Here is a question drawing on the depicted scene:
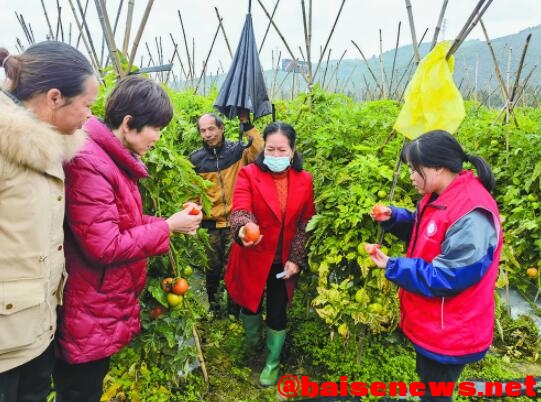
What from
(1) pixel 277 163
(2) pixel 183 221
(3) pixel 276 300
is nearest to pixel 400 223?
(1) pixel 277 163

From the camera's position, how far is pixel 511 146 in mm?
4336

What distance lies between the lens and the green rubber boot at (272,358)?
9.99 ft

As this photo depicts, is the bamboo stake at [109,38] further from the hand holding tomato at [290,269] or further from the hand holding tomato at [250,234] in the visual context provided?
the hand holding tomato at [290,269]

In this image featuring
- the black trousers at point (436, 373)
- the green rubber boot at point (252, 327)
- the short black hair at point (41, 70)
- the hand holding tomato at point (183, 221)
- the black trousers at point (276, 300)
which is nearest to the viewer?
the short black hair at point (41, 70)

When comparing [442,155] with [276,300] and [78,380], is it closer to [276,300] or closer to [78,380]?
[276,300]

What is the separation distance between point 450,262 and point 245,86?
258 centimetres

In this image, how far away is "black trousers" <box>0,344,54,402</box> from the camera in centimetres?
144

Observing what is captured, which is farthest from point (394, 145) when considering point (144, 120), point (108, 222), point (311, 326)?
point (108, 222)

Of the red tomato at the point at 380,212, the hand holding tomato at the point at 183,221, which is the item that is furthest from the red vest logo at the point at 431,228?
the hand holding tomato at the point at 183,221

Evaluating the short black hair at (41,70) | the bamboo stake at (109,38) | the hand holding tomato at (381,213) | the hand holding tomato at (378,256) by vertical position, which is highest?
the bamboo stake at (109,38)

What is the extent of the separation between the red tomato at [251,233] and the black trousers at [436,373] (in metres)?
→ 1.22

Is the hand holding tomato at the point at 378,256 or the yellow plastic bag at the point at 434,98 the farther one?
the yellow plastic bag at the point at 434,98

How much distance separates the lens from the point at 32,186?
54.5 inches

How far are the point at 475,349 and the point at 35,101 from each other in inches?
89.6
